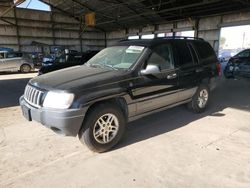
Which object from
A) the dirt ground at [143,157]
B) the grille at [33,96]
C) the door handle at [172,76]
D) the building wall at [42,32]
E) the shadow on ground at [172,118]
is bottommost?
the dirt ground at [143,157]

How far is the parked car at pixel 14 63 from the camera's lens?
14812 millimetres

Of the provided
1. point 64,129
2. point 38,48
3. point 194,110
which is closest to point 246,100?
point 194,110

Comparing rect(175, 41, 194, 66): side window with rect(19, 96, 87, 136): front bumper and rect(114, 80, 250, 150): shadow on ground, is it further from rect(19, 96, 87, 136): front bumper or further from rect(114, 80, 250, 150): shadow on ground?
rect(19, 96, 87, 136): front bumper

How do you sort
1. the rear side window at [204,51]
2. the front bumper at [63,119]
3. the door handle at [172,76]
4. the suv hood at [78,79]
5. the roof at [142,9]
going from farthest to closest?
the roof at [142,9], the rear side window at [204,51], the door handle at [172,76], the suv hood at [78,79], the front bumper at [63,119]

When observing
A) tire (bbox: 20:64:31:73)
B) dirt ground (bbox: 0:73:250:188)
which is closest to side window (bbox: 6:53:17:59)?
tire (bbox: 20:64:31:73)

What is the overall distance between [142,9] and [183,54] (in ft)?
46.0

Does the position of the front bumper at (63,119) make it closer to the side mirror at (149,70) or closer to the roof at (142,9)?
the side mirror at (149,70)

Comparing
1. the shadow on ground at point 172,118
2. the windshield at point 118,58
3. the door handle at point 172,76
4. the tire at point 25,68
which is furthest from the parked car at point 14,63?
the door handle at point 172,76

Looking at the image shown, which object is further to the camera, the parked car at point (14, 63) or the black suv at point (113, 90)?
the parked car at point (14, 63)

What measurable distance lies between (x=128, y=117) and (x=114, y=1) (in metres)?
14.9

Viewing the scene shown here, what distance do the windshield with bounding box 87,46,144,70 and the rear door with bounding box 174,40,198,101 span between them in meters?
0.97

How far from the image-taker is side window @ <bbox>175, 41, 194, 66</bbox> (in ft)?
14.6

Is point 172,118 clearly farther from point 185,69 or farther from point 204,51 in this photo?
point 204,51

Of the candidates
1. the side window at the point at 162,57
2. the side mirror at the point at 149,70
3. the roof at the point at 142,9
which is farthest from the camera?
the roof at the point at 142,9
